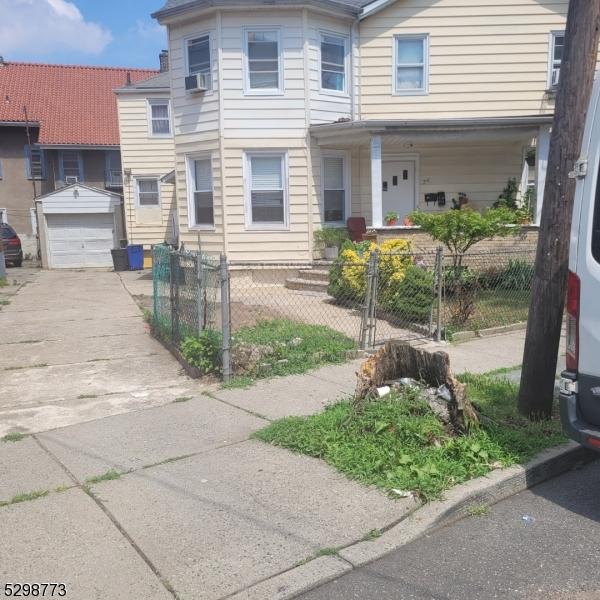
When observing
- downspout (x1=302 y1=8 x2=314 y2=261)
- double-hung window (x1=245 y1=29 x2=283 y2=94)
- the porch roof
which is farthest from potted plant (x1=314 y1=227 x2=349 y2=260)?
double-hung window (x1=245 y1=29 x2=283 y2=94)

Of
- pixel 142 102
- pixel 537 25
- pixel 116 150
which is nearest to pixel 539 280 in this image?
pixel 537 25

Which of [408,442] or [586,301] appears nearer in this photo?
[586,301]

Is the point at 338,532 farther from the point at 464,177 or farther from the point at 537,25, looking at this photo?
the point at 537,25

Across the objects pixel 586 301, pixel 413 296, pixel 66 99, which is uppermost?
pixel 66 99

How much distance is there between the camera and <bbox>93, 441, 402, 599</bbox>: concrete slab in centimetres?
324

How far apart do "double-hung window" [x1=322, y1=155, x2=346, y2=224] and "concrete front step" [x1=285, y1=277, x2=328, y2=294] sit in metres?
1.80

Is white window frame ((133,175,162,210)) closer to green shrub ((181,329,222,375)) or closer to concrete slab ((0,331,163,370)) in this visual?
concrete slab ((0,331,163,370))

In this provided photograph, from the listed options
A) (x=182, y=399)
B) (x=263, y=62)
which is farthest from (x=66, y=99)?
(x=182, y=399)

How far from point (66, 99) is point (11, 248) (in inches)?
341

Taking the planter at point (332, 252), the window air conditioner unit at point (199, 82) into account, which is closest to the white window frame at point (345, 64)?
the window air conditioner unit at point (199, 82)

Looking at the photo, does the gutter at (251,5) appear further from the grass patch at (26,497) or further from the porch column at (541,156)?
the grass patch at (26,497)

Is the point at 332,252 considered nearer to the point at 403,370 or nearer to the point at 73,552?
the point at 403,370

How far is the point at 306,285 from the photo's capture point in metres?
12.8

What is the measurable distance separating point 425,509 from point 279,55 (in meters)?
11.6
